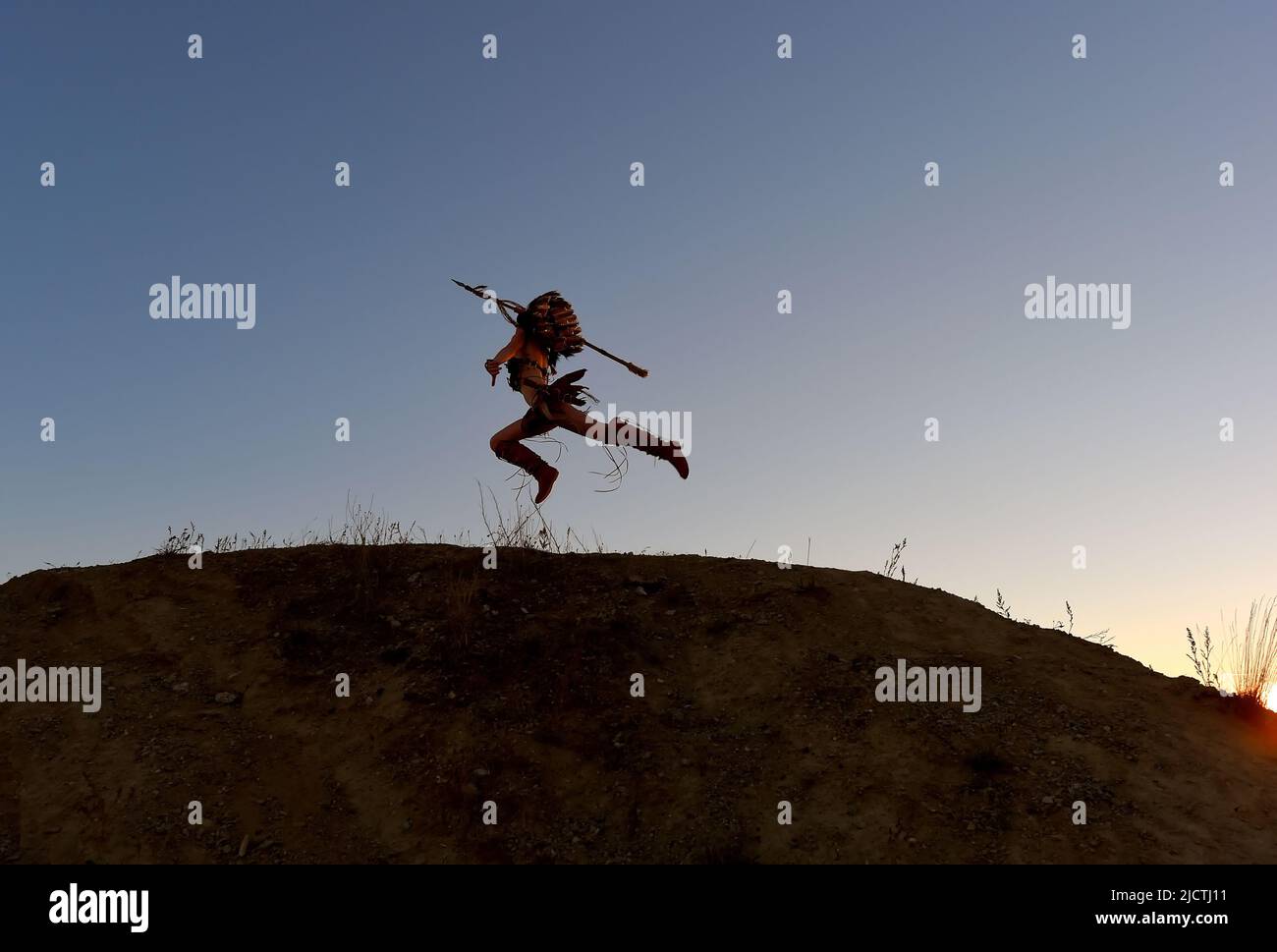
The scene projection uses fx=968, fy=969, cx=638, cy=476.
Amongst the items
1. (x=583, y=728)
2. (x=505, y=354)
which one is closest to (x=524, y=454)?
(x=505, y=354)

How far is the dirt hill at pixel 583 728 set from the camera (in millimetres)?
8148

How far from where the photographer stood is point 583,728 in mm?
9344

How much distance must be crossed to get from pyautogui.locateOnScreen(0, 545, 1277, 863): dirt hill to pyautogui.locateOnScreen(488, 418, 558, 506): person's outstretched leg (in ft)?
4.11

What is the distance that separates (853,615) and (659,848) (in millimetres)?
4295

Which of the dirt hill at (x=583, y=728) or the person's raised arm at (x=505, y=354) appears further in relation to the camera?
the person's raised arm at (x=505, y=354)

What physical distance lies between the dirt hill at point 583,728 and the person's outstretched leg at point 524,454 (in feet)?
4.11

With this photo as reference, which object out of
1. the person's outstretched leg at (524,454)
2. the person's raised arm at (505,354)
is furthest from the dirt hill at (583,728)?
the person's raised arm at (505,354)

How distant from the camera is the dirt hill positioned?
8148 millimetres

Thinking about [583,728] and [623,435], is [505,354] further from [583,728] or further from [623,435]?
[583,728]

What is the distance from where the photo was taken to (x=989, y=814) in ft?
26.7

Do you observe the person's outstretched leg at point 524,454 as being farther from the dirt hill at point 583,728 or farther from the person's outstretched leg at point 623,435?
the dirt hill at point 583,728
